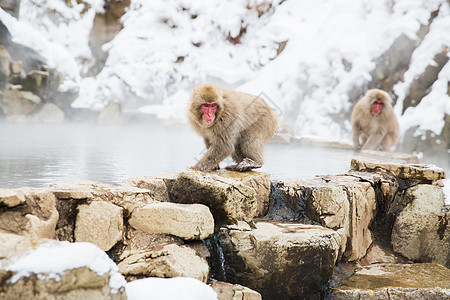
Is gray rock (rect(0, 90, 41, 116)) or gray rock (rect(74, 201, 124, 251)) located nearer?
gray rock (rect(74, 201, 124, 251))

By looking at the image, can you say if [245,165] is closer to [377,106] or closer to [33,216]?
[33,216]

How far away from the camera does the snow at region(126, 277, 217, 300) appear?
1.66 meters

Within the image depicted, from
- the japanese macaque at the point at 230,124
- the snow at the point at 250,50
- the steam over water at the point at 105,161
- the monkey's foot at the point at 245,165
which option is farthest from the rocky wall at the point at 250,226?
the snow at the point at 250,50

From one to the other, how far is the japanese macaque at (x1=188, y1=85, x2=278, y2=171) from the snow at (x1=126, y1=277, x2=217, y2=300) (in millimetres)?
1281

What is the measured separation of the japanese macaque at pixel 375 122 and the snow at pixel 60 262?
188 inches

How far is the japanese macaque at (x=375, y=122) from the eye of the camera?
216 inches

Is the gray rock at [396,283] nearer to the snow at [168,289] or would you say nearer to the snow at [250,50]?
the snow at [168,289]

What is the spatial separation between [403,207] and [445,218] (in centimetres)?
31

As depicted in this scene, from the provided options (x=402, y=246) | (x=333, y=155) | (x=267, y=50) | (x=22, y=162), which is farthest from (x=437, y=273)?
(x=267, y=50)

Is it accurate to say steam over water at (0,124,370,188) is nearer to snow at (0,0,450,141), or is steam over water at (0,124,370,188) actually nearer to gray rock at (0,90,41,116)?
gray rock at (0,90,41,116)

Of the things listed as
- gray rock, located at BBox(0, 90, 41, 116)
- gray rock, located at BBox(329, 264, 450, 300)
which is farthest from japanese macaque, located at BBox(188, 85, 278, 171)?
gray rock, located at BBox(0, 90, 41, 116)

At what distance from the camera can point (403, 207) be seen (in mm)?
3184

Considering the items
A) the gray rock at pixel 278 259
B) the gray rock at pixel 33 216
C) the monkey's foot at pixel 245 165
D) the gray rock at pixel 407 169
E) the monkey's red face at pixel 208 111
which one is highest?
the monkey's red face at pixel 208 111

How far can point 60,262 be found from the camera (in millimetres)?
1426
